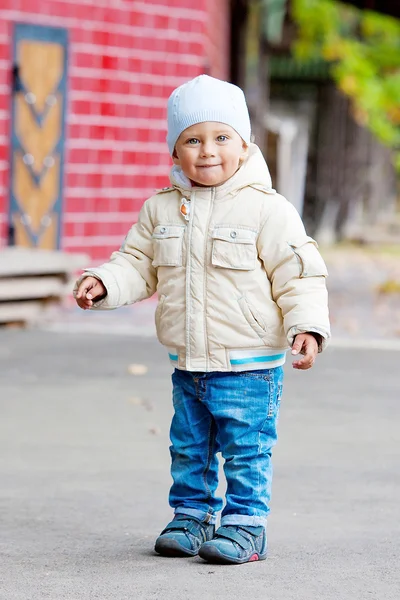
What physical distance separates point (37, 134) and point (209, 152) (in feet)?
25.5

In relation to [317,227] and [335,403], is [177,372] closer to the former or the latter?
[335,403]

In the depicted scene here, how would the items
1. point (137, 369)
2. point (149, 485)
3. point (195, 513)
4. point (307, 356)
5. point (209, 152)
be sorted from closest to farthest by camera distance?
point (307, 356) → point (209, 152) → point (195, 513) → point (149, 485) → point (137, 369)

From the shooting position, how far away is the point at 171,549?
177 inches

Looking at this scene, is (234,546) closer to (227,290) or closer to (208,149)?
(227,290)

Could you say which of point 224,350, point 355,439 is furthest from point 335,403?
point 224,350

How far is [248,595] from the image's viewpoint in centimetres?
410

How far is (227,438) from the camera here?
14.6 feet

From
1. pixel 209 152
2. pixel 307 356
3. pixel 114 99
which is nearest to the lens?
pixel 307 356

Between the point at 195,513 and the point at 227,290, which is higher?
the point at 227,290

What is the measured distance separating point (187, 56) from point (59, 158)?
1.68 metres

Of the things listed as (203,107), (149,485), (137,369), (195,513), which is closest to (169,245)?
(203,107)

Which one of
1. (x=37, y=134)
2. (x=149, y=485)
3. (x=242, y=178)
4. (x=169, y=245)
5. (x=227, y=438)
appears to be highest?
(x=242, y=178)

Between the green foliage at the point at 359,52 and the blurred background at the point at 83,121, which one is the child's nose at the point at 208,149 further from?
the green foliage at the point at 359,52

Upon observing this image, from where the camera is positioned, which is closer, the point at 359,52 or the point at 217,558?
the point at 217,558
